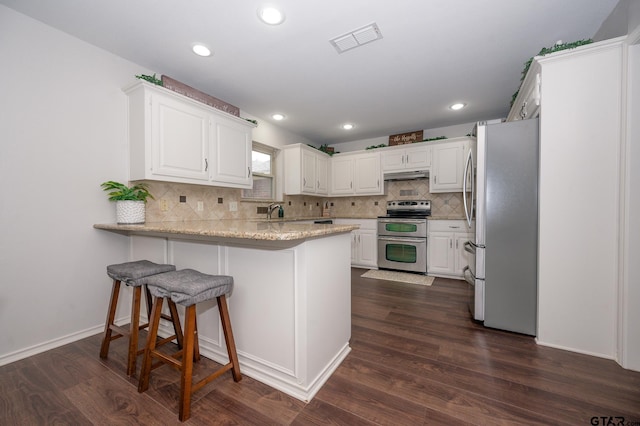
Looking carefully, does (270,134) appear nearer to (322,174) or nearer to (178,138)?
→ (322,174)

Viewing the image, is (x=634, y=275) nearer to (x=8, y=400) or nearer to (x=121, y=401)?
(x=121, y=401)

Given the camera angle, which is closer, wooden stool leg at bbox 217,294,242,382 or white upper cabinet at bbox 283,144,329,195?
wooden stool leg at bbox 217,294,242,382

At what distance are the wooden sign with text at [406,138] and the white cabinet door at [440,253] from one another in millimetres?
1676

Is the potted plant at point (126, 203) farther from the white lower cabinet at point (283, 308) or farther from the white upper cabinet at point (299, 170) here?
the white upper cabinet at point (299, 170)

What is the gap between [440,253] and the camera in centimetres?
383

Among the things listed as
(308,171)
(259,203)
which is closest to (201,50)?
(259,203)

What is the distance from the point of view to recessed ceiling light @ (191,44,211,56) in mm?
2086

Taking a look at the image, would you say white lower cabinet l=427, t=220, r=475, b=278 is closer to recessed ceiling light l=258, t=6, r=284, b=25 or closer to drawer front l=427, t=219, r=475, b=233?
drawer front l=427, t=219, r=475, b=233

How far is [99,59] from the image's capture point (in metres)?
2.14

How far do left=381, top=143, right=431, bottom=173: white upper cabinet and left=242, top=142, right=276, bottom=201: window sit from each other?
6.59 ft

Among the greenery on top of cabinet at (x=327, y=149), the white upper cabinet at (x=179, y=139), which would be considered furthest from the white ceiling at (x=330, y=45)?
the greenery on top of cabinet at (x=327, y=149)

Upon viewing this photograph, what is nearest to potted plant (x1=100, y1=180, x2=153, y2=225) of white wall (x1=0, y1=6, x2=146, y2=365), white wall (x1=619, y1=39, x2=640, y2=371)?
white wall (x1=0, y1=6, x2=146, y2=365)

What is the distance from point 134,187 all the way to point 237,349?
1.76 meters

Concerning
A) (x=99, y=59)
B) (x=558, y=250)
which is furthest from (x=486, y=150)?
(x=99, y=59)
